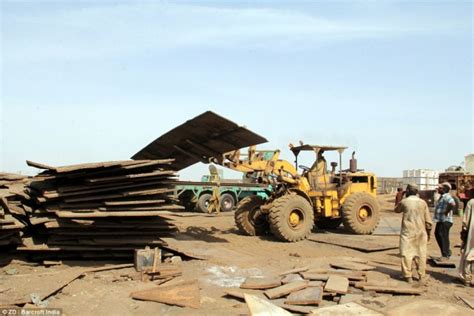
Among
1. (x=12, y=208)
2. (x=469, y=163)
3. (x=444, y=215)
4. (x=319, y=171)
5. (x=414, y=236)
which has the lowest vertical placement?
(x=414, y=236)

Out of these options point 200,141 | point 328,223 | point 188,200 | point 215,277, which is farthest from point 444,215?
point 188,200

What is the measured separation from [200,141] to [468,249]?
21.2 ft

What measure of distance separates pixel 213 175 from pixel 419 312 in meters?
19.4

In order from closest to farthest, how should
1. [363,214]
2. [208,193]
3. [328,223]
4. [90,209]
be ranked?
[90,209], [363,214], [328,223], [208,193]

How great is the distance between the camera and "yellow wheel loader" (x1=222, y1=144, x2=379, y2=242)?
41.8 ft

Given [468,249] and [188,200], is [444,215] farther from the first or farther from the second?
[188,200]

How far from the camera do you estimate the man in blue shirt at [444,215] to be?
9634 mm

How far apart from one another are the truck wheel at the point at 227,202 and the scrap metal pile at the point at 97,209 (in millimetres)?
15052

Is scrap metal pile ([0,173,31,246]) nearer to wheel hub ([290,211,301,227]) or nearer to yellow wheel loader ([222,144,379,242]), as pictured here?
yellow wheel loader ([222,144,379,242])

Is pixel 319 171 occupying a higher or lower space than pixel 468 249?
higher

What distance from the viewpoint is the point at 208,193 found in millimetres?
24109

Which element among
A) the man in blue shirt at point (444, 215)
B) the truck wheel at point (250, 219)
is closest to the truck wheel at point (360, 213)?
the truck wheel at point (250, 219)

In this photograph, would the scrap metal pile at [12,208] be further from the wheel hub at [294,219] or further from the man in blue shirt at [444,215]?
the man in blue shirt at [444,215]

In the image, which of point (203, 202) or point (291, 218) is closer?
point (291, 218)
